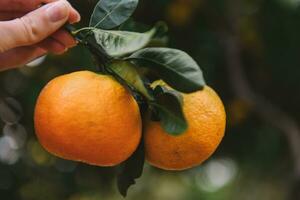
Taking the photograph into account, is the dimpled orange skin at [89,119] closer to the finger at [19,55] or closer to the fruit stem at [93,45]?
the fruit stem at [93,45]

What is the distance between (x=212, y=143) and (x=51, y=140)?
0.24 m

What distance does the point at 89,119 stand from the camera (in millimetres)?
879

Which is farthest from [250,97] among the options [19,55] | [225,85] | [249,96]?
[19,55]

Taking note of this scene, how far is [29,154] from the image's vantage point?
2.76 m

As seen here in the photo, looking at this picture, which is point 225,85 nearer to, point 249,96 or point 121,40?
point 249,96

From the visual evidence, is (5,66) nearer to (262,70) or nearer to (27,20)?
(27,20)

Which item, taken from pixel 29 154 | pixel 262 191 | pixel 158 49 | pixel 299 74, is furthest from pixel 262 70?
pixel 158 49

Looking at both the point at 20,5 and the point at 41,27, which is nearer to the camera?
the point at 41,27

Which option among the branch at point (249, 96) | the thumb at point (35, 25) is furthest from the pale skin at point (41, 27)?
the branch at point (249, 96)

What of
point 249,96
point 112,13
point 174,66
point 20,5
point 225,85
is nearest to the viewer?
point 174,66

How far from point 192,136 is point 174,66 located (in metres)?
0.13

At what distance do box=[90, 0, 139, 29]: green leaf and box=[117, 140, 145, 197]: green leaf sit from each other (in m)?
0.19

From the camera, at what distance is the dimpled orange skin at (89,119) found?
2.90ft

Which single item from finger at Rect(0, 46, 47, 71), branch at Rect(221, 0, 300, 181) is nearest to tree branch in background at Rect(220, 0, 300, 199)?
branch at Rect(221, 0, 300, 181)
